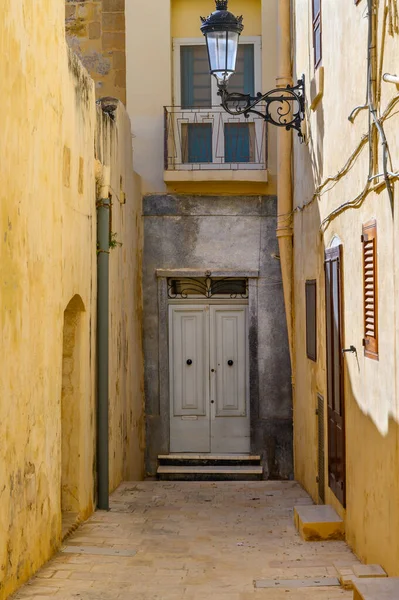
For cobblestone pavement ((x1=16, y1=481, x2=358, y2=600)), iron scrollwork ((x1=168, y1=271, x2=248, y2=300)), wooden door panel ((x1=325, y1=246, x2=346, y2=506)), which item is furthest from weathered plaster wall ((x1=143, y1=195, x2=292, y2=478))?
wooden door panel ((x1=325, y1=246, x2=346, y2=506))

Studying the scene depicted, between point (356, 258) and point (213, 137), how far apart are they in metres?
6.94

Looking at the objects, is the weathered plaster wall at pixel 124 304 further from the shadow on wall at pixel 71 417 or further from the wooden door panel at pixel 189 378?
the shadow on wall at pixel 71 417

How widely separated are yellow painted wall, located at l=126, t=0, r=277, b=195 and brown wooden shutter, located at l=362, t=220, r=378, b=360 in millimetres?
6836

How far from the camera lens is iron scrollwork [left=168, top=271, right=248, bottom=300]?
45.1 ft

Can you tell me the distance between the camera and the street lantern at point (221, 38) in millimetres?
Result: 9258

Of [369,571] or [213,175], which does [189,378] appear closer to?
[213,175]

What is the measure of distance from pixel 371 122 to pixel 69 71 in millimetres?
3271

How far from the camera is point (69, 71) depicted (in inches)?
332

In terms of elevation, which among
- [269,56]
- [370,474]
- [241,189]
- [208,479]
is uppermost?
[269,56]

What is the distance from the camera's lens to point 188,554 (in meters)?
7.65

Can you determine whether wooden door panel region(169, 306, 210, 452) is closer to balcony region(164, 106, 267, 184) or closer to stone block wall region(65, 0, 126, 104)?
balcony region(164, 106, 267, 184)

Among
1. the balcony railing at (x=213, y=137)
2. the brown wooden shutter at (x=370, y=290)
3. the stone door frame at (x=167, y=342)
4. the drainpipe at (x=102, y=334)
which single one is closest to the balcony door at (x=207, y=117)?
the balcony railing at (x=213, y=137)

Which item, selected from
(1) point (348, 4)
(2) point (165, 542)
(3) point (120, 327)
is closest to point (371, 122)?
(1) point (348, 4)

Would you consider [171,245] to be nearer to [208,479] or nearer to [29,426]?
[208,479]
